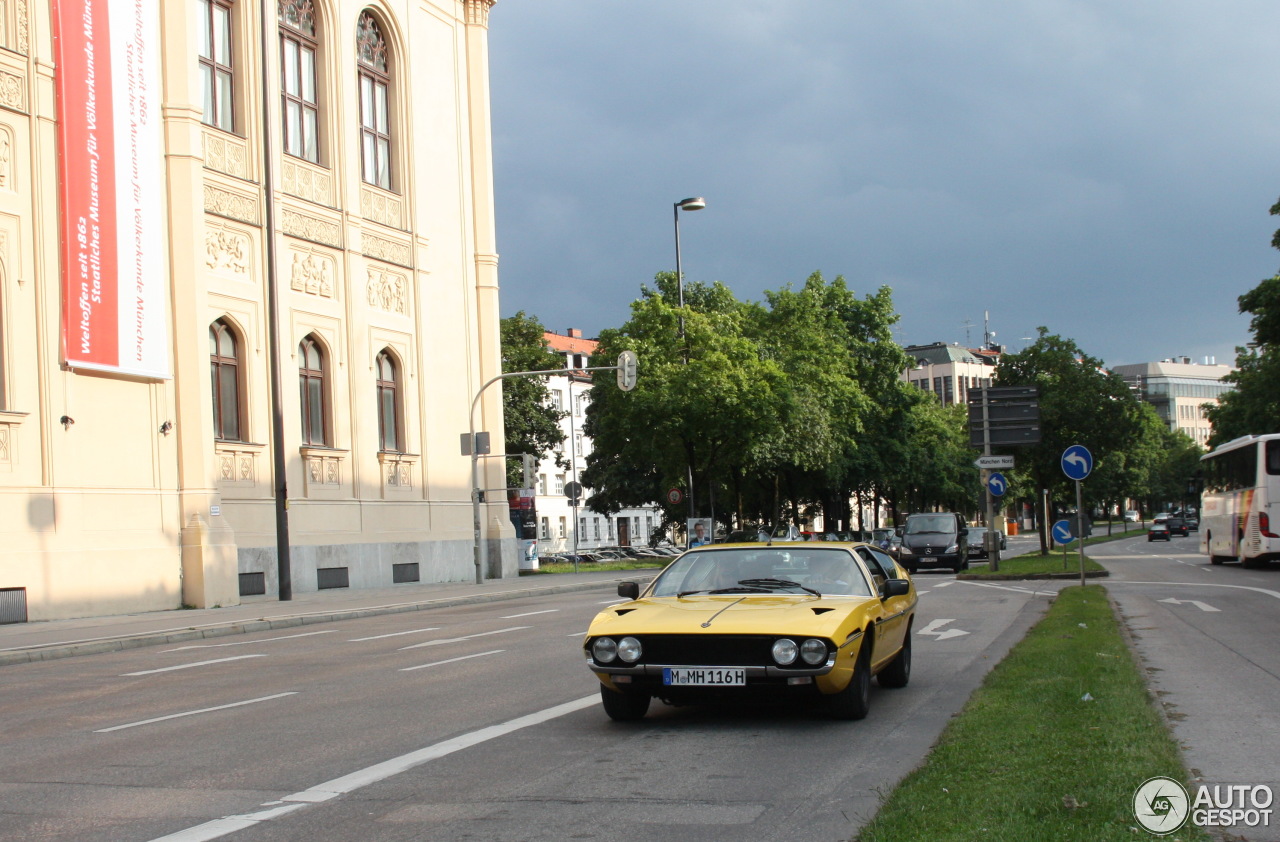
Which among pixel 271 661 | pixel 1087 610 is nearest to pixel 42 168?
pixel 271 661

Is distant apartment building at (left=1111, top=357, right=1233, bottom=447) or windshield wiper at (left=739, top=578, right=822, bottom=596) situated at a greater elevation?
distant apartment building at (left=1111, top=357, right=1233, bottom=447)

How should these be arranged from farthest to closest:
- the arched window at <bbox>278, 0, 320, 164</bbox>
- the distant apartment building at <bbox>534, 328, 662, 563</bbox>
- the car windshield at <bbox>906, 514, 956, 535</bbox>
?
the distant apartment building at <bbox>534, 328, 662, 563</bbox>, the car windshield at <bbox>906, 514, 956, 535</bbox>, the arched window at <bbox>278, 0, 320, 164</bbox>

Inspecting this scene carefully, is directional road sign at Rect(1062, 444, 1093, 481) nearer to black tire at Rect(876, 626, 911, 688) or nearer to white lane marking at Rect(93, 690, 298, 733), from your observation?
black tire at Rect(876, 626, 911, 688)

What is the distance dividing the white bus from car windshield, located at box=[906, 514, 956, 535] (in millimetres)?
7585

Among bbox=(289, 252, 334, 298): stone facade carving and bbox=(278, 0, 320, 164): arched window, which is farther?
bbox=(278, 0, 320, 164): arched window

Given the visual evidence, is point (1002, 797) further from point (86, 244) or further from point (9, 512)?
point (86, 244)

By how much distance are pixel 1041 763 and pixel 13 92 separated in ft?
78.0

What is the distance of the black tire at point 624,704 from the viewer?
8930 mm

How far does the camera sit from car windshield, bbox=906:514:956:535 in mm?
40781

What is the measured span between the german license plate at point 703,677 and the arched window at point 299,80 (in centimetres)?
2832

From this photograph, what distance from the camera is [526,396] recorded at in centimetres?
6619

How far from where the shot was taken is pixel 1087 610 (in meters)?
18.6

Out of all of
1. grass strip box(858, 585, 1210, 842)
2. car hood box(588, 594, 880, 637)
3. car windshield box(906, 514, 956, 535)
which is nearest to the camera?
grass strip box(858, 585, 1210, 842)

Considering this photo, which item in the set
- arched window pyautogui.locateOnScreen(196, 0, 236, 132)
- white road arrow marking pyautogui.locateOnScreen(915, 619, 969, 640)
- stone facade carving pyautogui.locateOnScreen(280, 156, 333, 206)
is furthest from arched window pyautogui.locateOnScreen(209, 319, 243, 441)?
white road arrow marking pyautogui.locateOnScreen(915, 619, 969, 640)
